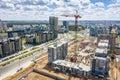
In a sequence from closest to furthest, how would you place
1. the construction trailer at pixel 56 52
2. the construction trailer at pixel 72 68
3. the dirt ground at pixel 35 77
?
the dirt ground at pixel 35 77 < the construction trailer at pixel 72 68 < the construction trailer at pixel 56 52

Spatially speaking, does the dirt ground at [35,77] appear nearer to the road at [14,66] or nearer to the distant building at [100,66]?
the road at [14,66]

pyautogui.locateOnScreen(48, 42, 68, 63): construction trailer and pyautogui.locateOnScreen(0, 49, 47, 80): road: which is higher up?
pyautogui.locateOnScreen(48, 42, 68, 63): construction trailer

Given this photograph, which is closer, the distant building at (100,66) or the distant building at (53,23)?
the distant building at (100,66)

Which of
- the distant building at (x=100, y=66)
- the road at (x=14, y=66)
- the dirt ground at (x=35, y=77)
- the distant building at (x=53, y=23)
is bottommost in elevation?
the dirt ground at (x=35, y=77)

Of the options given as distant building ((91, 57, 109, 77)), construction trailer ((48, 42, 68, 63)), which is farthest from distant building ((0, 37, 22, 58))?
distant building ((91, 57, 109, 77))

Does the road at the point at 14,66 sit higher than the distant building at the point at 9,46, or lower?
lower

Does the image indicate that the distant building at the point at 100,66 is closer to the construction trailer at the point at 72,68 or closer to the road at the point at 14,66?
the construction trailer at the point at 72,68

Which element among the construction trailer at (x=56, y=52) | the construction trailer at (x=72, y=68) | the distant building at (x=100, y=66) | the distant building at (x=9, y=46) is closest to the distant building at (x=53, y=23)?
the distant building at (x=9, y=46)

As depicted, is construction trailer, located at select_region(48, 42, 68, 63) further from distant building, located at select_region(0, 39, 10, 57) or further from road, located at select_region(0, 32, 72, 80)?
distant building, located at select_region(0, 39, 10, 57)

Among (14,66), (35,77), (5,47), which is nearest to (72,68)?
(35,77)

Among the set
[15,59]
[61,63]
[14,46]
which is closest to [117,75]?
[61,63]

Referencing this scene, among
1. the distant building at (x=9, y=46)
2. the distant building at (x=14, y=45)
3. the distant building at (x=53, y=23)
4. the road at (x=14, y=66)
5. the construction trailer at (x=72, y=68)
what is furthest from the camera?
the distant building at (x=53, y=23)
